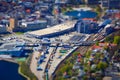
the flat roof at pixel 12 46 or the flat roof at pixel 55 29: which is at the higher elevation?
the flat roof at pixel 12 46

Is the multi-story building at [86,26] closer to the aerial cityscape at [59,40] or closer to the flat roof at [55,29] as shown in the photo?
the aerial cityscape at [59,40]

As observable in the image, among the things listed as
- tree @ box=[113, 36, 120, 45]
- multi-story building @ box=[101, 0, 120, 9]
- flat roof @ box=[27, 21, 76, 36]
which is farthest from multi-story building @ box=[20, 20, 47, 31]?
multi-story building @ box=[101, 0, 120, 9]

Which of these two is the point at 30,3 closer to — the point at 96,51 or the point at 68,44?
the point at 68,44

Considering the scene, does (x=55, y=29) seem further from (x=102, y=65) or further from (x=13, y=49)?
(x=102, y=65)

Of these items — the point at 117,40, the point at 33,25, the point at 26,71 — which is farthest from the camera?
the point at 33,25

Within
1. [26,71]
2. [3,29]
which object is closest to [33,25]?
[3,29]

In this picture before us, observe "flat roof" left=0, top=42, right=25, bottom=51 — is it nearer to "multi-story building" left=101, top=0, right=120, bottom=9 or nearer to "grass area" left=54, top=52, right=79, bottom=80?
"grass area" left=54, top=52, right=79, bottom=80

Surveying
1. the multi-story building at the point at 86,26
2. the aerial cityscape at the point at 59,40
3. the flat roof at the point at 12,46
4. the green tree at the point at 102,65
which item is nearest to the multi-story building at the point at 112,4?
the aerial cityscape at the point at 59,40

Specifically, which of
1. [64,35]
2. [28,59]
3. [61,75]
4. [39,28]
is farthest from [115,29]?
[61,75]
